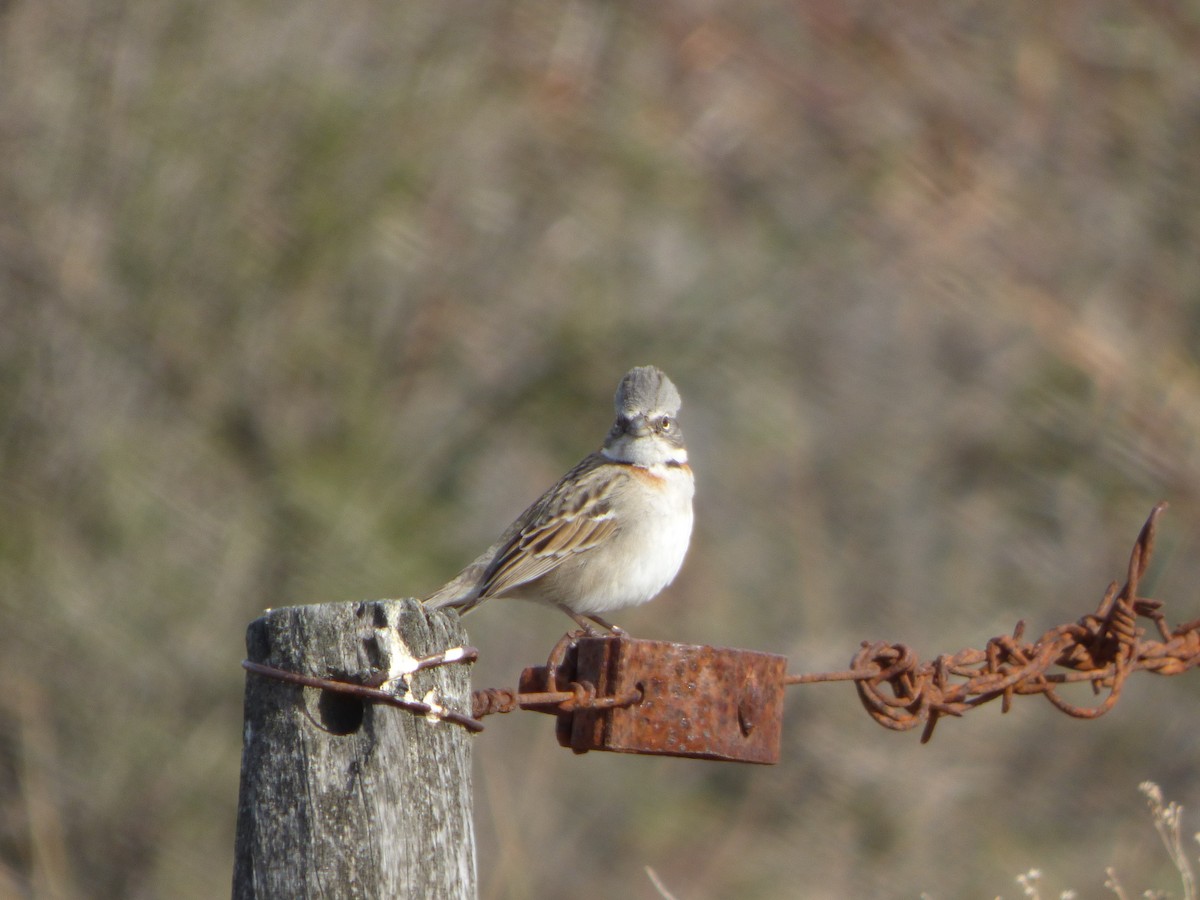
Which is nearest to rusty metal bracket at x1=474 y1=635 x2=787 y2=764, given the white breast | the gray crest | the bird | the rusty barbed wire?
the rusty barbed wire

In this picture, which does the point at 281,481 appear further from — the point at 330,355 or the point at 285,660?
the point at 285,660

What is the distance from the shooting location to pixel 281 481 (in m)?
8.41

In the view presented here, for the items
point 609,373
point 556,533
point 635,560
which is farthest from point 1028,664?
point 609,373

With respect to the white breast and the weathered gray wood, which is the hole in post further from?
the white breast

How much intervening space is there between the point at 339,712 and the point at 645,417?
3.33 metres

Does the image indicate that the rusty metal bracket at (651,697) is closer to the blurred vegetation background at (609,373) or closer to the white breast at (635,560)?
the white breast at (635,560)

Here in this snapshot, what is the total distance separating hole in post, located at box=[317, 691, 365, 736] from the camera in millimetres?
2508

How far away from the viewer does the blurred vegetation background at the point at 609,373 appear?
8008 mm

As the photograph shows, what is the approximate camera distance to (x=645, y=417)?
5.77 metres

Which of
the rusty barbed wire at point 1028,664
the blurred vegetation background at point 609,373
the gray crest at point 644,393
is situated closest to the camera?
the rusty barbed wire at point 1028,664

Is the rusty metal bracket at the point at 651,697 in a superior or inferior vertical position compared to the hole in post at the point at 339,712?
superior

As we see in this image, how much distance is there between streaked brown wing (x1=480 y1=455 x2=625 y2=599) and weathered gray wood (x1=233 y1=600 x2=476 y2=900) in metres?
2.88

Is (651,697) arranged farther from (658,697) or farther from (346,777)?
(346,777)

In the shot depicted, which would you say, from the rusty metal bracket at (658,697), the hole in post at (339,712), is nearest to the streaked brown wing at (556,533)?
the rusty metal bracket at (658,697)
